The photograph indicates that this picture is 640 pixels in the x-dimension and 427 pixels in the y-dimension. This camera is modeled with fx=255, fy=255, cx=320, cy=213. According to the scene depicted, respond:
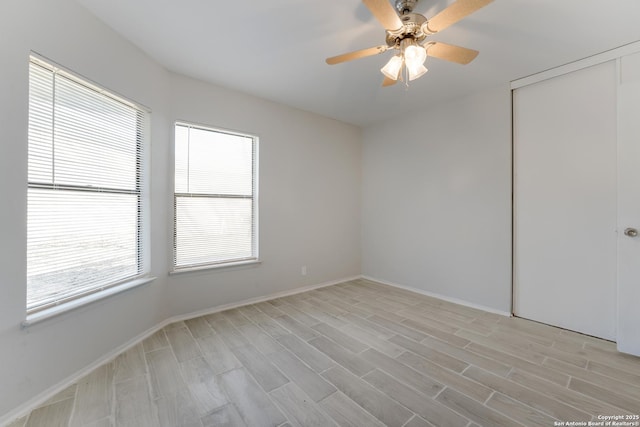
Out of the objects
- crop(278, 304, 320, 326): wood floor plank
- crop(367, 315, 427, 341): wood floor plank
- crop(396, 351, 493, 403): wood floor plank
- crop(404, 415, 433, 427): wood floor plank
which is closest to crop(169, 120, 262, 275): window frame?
crop(278, 304, 320, 326): wood floor plank

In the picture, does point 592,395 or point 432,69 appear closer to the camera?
point 592,395

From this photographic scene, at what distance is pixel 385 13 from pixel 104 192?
8.36 feet

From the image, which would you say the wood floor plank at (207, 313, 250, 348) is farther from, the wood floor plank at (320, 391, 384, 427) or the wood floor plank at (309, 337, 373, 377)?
the wood floor plank at (320, 391, 384, 427)

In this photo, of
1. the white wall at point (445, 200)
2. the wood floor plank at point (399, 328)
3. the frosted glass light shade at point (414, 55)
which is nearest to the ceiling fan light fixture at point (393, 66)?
the frosted glass light shade at point (414, 55)

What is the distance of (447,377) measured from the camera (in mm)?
1909

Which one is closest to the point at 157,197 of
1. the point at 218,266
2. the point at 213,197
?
the point at 213,197

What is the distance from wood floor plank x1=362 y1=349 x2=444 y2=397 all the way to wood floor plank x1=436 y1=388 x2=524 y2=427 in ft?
0.24

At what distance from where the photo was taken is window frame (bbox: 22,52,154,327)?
1693 millimetres

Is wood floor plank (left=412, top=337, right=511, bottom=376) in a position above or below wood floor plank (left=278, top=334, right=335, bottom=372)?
above

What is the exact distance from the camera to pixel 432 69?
269 cm

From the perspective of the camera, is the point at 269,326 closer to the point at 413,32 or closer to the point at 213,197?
the point at 213,197

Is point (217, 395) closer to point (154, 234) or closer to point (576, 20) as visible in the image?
point (154, 234)

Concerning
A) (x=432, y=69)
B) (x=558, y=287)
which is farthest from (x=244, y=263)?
(x=558, y=287)

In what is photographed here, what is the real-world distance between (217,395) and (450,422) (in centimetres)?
148
